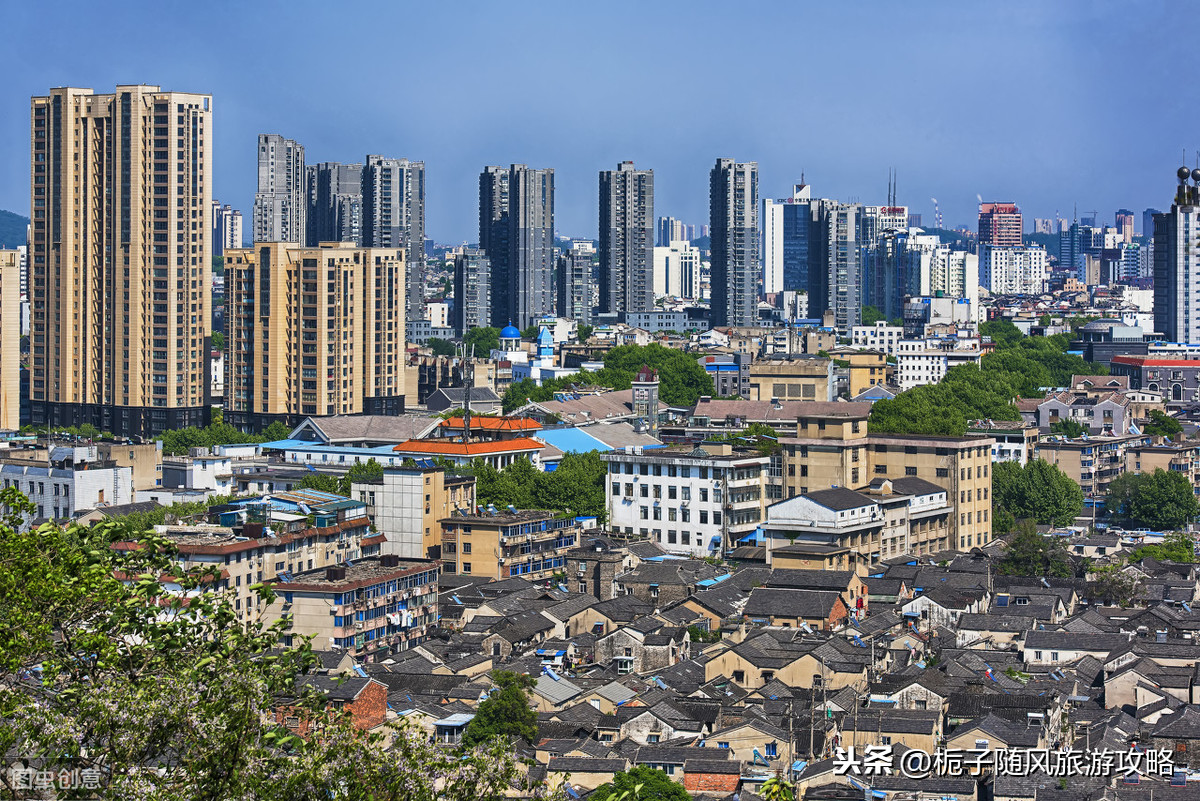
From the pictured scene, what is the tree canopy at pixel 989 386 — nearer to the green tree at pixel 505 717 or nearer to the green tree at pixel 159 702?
the green tree at pixel 505 717

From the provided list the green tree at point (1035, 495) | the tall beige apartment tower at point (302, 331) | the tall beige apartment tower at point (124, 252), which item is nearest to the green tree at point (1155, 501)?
the green tree at point (1035, 495)

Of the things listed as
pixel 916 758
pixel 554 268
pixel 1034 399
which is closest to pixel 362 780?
pixel 916 758

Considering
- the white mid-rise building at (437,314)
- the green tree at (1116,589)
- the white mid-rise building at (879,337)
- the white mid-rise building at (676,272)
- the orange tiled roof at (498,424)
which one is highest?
the white mid-rise building at (676,272)

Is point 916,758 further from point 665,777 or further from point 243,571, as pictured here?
point 243,571

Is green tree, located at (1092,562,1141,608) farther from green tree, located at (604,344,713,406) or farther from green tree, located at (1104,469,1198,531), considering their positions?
green tree, located at (604,344,713,406)

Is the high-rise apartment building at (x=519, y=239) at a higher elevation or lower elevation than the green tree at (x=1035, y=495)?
higher

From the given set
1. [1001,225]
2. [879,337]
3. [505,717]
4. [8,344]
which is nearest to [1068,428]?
[8,344]
